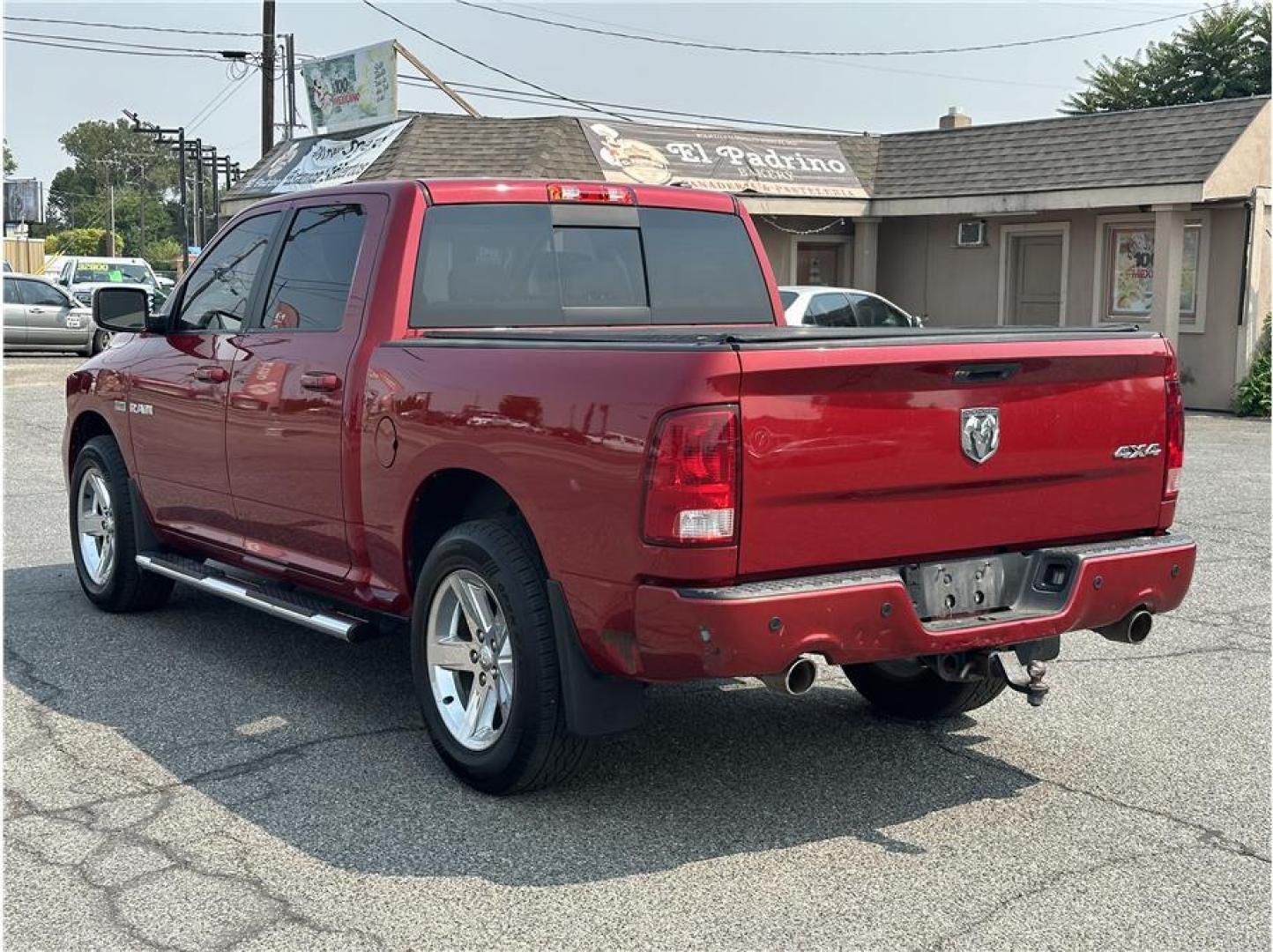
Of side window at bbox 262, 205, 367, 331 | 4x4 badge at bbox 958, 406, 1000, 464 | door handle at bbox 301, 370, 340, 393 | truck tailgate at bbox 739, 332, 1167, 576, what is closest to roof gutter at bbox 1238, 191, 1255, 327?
truck tailgate at bbox 739, 332, 1167, 576

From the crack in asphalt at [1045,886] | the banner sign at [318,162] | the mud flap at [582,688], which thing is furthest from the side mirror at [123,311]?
the banner sign at [318,162]

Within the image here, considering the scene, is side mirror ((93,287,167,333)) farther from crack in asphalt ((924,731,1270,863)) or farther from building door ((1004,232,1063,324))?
building door ((1004,232,1063,324))

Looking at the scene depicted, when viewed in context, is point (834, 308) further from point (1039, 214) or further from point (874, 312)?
point (1039, 214)

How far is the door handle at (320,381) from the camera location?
17.8 feet

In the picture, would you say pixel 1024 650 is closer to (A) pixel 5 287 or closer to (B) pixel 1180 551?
(B) pixel 1180 551

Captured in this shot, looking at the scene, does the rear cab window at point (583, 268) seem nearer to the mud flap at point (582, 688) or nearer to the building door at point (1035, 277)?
the mud flap at point (582, 688)

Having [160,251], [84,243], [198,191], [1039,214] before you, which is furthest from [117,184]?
[1039,214]

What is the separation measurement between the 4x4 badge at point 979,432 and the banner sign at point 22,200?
292 feet

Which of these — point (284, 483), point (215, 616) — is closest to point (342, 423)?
point (284, 483)

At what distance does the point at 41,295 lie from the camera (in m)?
28.2

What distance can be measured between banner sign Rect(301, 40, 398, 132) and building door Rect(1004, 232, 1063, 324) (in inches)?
411

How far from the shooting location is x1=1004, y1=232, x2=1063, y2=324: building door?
22172 mm

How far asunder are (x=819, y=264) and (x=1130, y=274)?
536 centimetres

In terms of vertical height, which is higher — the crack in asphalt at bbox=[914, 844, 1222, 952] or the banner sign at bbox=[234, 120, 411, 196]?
the banner sign at bbox=[234, 120, 411, 196]
